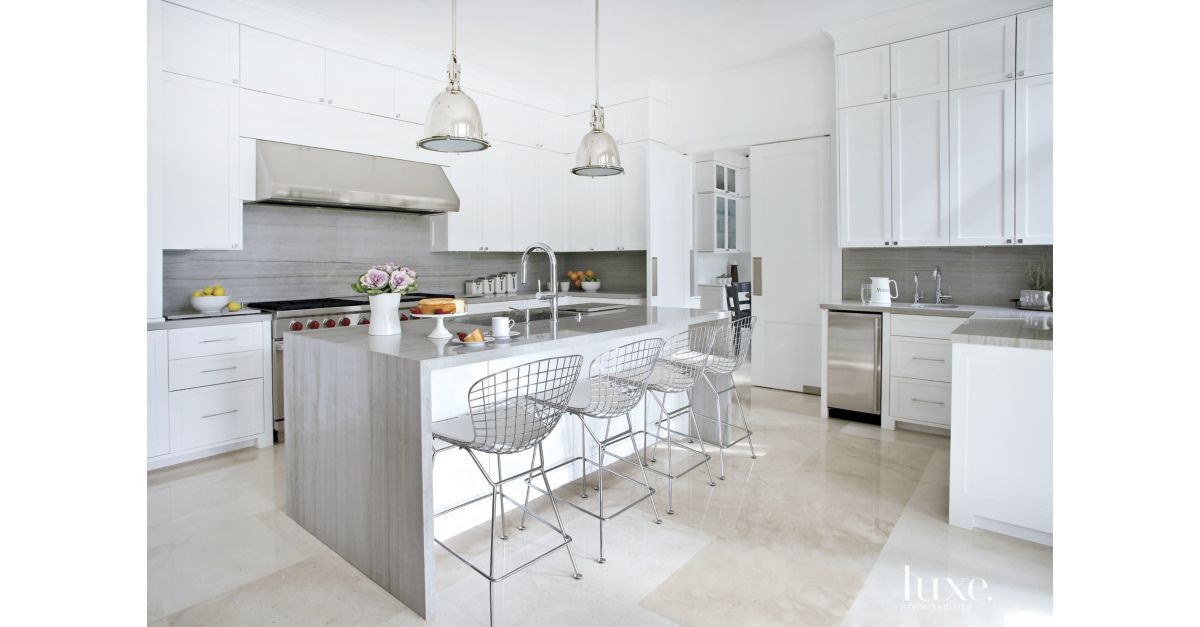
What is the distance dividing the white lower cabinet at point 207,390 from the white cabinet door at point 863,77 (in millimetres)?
4443

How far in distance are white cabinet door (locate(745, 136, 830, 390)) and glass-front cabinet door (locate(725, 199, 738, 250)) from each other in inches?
96.1

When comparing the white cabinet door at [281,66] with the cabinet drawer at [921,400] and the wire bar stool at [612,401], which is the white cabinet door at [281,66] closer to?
the wire bar stool at [612,401]

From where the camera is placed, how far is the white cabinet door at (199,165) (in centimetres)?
373

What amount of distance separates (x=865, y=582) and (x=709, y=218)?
5832mm

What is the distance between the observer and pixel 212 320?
3.70m

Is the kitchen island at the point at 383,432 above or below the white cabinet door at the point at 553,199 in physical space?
below

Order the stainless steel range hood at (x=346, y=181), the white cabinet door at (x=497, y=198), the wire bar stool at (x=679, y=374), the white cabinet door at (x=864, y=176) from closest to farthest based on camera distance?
1. the wire bar stool at (x=679, y=374)
2. the stainless steel range hood at (x=346, y=181)
3. the white cabinet door at (x=864, y=176)
4. the white cabinet door at (x=497, y=198)

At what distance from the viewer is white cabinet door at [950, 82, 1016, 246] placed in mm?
4039

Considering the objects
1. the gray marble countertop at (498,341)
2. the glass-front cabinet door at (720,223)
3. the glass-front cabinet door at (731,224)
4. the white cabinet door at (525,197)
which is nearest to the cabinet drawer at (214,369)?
the gray marble countertop at (498,341)

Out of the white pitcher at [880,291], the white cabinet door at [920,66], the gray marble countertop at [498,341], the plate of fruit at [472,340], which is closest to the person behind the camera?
the gray marble countertop at [498,341]

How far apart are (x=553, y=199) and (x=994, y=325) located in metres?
4.30

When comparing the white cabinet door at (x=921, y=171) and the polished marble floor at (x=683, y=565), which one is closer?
the polished marble floor at (x=683, y=565)
